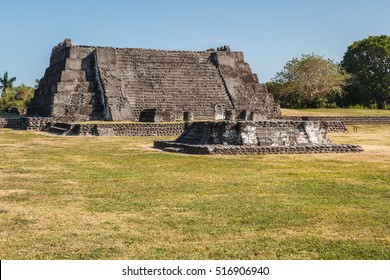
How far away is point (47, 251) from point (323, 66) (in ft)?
154

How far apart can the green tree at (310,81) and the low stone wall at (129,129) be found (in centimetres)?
2671

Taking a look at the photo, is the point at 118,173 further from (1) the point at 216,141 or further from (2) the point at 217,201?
(1) the point at 216,141

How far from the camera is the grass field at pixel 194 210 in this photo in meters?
4.80

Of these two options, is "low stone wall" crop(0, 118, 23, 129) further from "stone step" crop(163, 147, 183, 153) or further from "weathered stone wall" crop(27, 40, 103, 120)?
"stone step" crop(163, 147, 183, 153)

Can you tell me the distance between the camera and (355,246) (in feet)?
15.9

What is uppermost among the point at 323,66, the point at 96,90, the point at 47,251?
the point at 323,66

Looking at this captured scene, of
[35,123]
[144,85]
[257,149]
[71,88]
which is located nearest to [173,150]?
[257,149]

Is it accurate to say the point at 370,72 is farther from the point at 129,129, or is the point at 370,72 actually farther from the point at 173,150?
the point at 173,150

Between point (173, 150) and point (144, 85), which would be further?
point (144, 85)

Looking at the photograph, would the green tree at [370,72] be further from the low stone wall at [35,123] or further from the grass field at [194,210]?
the grass field at [194,210]

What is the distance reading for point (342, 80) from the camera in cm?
4903

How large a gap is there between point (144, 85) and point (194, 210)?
2542 cm

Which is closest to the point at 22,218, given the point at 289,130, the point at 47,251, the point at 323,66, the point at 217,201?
the point at 47,251

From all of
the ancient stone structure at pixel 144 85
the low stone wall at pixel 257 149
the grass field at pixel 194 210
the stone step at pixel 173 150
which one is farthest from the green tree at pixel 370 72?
the grass field at pixel 194 210
